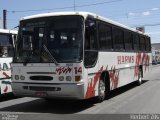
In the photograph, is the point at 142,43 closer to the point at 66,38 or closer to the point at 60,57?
the point at 66,38

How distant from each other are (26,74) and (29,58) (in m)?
0.49

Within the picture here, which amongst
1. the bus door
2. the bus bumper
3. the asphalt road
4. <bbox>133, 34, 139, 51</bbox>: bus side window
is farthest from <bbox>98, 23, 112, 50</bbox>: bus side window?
<bbox>133, 34, 139, 51</bbox>: bus side window

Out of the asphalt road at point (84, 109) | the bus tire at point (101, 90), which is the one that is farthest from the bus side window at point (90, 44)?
the asphalt road at point (84, 109)

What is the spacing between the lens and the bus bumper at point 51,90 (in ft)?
33.8

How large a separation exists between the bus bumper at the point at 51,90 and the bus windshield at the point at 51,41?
711 millimetres

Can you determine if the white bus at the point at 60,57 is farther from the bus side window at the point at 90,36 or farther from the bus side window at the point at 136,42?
the bus side window at the point at 136,42

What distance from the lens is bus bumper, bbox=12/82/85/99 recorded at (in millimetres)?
10312

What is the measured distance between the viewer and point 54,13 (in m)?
11.2

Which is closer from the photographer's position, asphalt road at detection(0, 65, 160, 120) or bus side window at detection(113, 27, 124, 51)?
asphalt road at detection(0, 65, 160, 120)

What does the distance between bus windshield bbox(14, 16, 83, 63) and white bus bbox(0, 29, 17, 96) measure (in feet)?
7.26

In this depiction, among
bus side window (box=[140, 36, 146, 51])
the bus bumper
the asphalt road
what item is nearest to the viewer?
the asphalt road

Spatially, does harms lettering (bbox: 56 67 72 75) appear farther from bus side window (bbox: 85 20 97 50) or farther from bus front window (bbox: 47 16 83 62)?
bus side window (bbox: 85 20 97 50)

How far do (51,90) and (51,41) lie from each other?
1473mm

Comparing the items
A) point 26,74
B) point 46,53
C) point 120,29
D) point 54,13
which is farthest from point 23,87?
point 120,29
